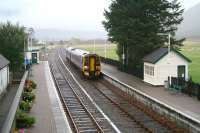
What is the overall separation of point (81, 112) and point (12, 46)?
93.8 ft

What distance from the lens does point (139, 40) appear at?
149ft

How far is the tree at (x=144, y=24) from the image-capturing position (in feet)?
148

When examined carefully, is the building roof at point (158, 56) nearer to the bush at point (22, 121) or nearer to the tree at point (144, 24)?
the tree at point (144, 24)

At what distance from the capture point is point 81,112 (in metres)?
28.6

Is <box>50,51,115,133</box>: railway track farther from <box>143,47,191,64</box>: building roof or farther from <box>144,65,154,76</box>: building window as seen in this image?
<box>143,47,191,64</box>: building roof

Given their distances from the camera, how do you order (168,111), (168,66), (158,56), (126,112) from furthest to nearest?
(158,56) → (168,66) → (126,112) → (168,111)

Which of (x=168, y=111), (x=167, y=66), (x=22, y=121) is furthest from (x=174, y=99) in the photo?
(x=22, y=121)

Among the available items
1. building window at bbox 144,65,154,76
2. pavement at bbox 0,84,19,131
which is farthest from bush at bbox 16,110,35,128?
building window at bbox 144,65,154,76

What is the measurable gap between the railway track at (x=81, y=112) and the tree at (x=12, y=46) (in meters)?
14.6

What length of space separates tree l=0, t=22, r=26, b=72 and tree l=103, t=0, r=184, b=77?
1361cm

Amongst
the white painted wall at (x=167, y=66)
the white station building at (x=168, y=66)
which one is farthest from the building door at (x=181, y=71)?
the white painted wall at (x=167, y=66)

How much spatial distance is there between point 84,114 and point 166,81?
12.6 m

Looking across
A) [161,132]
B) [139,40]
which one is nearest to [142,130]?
[161,132]

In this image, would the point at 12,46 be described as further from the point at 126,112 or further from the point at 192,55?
the point at 192,55
